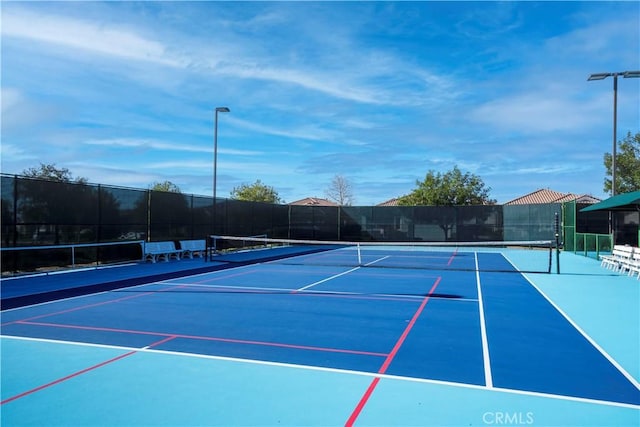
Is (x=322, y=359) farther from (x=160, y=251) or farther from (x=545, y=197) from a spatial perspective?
(x=545, y=197)

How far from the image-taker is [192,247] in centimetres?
2077

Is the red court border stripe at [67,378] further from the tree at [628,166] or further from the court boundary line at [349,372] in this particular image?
the tree at [628,166]

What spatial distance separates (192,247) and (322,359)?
15.8m

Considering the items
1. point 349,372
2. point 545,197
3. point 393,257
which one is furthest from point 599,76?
point 545,197

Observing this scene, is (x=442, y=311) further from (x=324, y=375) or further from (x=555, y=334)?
(x=324, y=375)

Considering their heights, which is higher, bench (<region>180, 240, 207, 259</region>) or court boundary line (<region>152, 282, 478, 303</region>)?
bench (<region>180, 240, 207, 259</region>)

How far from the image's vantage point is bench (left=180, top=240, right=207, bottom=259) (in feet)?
66.5

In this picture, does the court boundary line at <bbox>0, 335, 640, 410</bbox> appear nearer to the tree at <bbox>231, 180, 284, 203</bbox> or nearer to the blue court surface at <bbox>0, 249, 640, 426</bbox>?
the blue court surface at <bbox>0, 249, 640, 426</bbox>

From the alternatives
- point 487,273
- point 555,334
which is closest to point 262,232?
point 487,273

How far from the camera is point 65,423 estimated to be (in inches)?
Answer: 161

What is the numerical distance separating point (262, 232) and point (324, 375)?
24.2 metres

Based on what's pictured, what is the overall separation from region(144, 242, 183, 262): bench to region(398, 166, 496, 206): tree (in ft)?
90.8

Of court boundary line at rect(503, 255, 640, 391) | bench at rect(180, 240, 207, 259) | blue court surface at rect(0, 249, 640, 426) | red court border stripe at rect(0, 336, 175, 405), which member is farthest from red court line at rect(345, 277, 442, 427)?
bench at rect(180, 240, 207, 259)

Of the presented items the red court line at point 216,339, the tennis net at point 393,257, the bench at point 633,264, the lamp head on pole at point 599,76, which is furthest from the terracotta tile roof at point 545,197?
the red court line at point 216,339
